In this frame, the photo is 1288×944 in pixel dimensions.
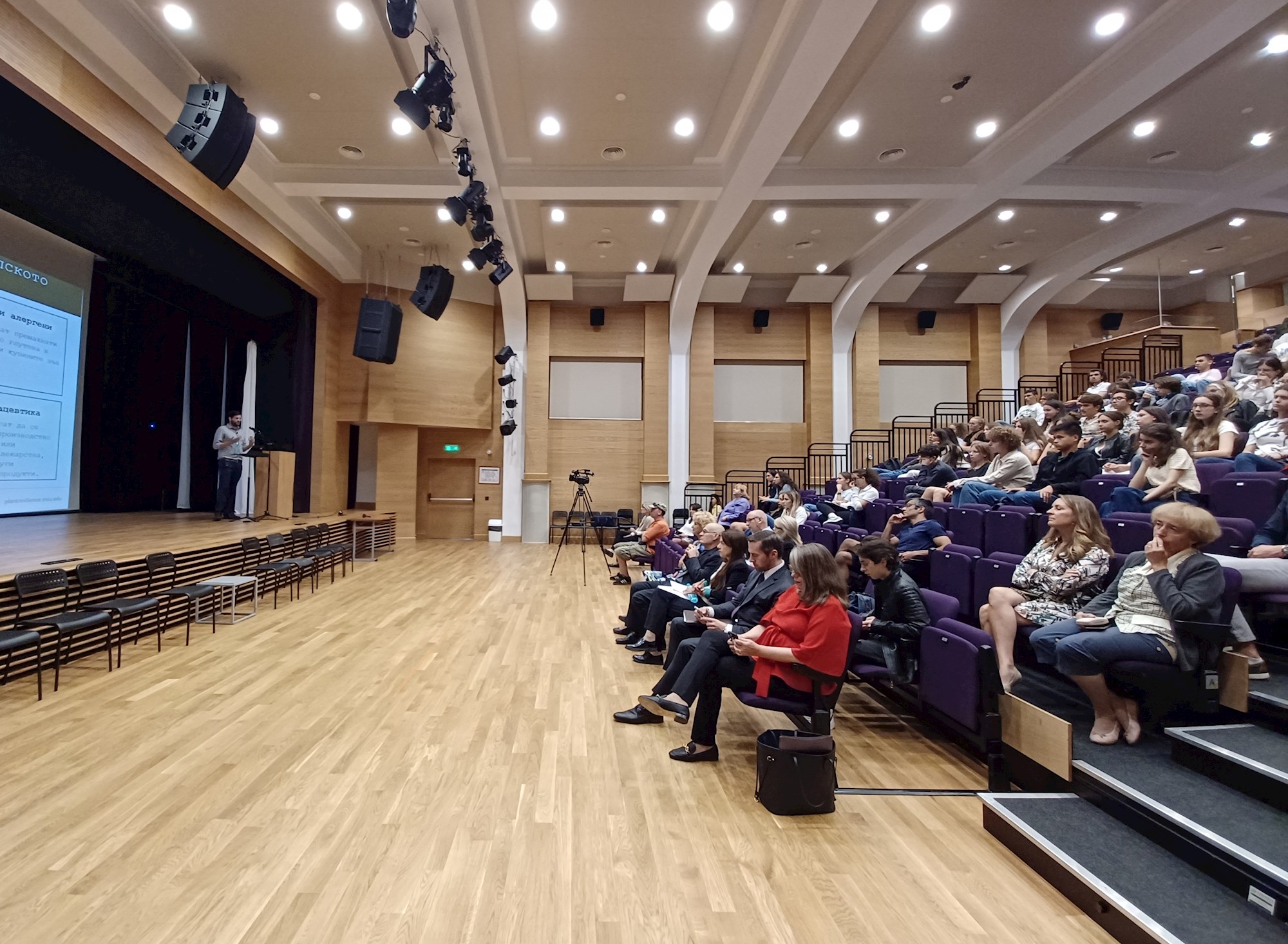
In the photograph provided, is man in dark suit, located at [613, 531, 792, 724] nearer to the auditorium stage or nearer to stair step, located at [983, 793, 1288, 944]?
stair step, located at [983, 793, 1288, 944]

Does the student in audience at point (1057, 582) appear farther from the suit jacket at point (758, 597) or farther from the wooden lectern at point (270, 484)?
the wooden lectern at point (270, 484)

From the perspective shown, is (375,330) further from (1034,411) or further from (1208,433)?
(1208,433)

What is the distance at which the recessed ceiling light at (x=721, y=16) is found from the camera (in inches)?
186

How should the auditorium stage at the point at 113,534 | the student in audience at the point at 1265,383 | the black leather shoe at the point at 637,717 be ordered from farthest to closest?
1. the student in audience at the point at 1265,383
2. the auditorium stage at the point at 113,534
3. the black leather shoe at the point at 637,717

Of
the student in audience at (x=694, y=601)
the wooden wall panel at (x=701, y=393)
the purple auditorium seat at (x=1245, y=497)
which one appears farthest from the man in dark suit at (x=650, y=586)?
the wooden wall panel at (x=701, y=393)

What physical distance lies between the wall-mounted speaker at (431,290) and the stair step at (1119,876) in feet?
26.7

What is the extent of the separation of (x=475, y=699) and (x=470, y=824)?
127 centimetres

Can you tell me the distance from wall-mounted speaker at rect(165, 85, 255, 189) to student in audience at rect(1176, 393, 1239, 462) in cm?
757

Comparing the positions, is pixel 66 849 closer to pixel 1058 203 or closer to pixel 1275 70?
pixel 1275 70

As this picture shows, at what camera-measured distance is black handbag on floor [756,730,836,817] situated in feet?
7.25

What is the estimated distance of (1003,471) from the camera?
4516 millimetres

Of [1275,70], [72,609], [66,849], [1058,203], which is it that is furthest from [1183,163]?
[72,609]

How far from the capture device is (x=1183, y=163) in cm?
705

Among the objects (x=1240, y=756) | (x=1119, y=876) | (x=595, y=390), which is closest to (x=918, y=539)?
(x=1240, y=756)
